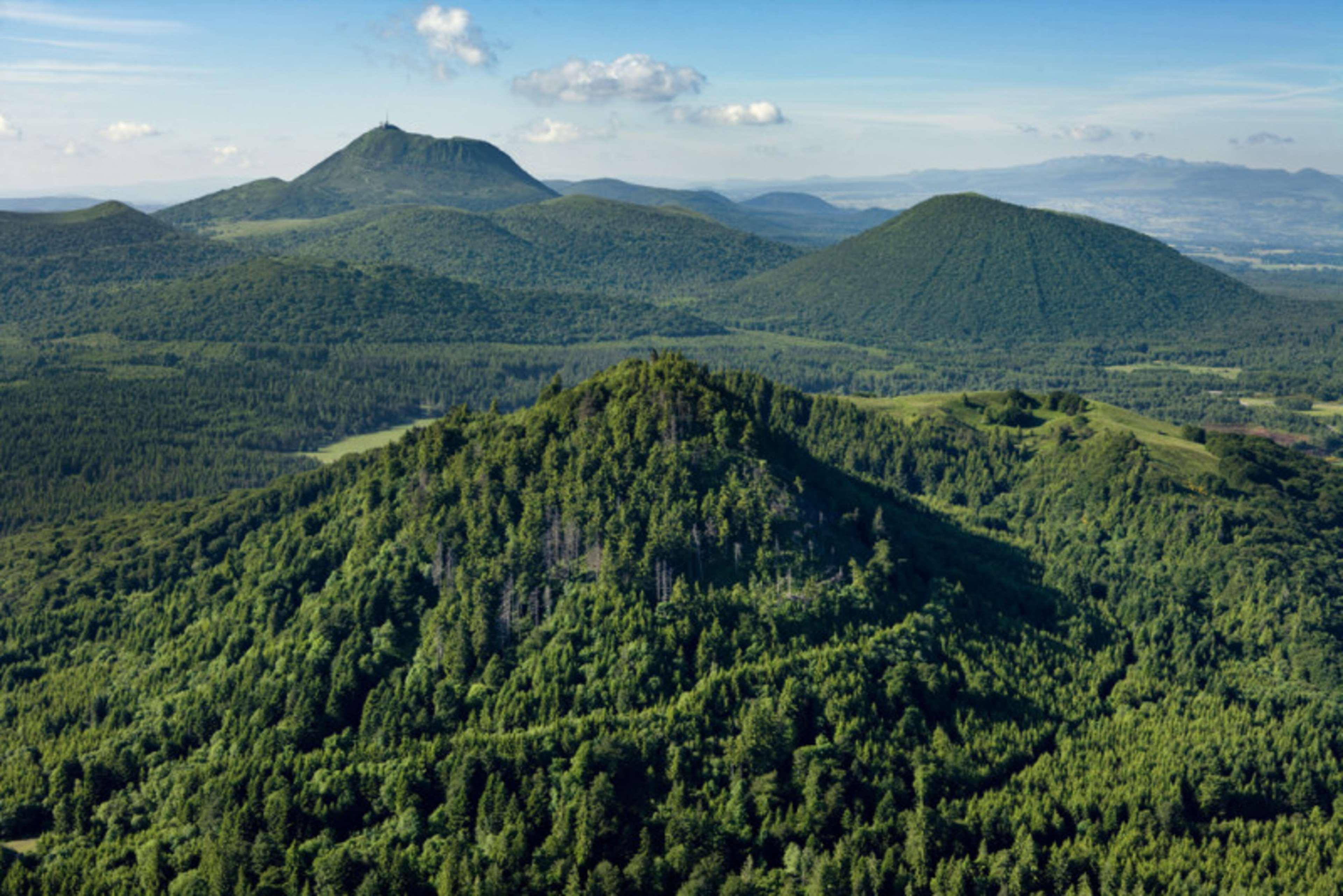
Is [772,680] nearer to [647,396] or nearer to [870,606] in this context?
[870,606]

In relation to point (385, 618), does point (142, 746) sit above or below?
below

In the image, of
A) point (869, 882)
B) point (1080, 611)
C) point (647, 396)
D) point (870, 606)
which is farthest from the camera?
point (1080, 611)

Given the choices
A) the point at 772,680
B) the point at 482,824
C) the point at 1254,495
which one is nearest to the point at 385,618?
the point at 482,824

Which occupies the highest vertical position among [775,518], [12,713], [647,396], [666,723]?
[647,396]

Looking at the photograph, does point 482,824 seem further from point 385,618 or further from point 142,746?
point 142,746

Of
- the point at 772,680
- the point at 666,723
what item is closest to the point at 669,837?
the point at 666,723

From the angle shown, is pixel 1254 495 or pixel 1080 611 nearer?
pixel 1080 611

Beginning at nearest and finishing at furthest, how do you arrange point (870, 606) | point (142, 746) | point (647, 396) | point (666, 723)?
point (666, 723) < point (142, 746) < point (870, 606) < point (647, 396)
